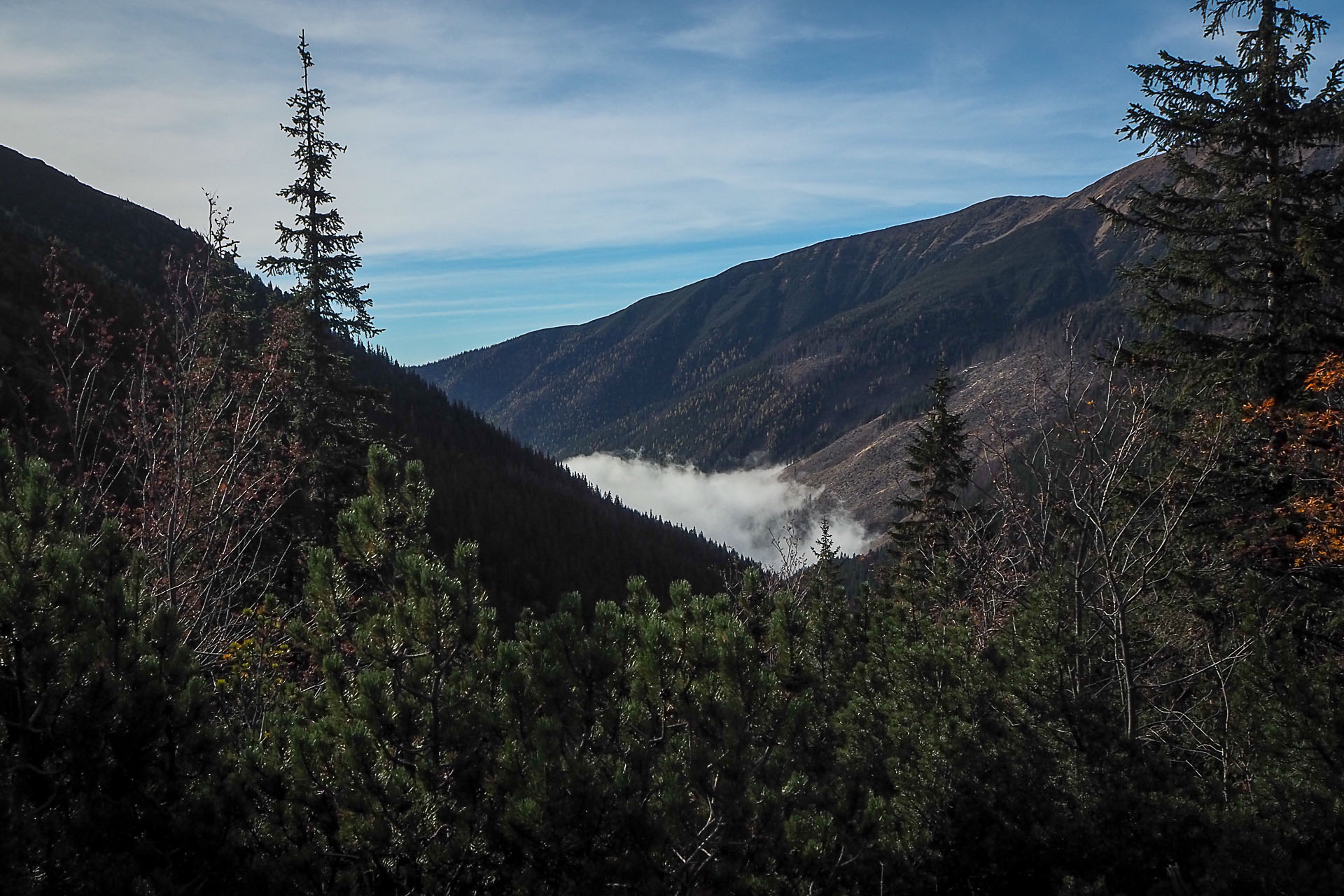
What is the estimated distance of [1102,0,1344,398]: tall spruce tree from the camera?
10.3 m

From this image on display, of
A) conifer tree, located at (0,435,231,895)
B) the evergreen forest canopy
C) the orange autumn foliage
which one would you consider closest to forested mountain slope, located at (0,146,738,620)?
the evergreen forest canopy

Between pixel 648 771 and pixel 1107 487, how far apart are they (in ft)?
22.3

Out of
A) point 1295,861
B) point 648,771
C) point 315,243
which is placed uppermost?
point 315,243

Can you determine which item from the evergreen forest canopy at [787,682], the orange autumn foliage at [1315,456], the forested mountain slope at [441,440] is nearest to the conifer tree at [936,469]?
the forested mountain slope at [441,440]

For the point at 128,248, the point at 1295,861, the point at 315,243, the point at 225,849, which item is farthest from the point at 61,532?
the point at 128,248

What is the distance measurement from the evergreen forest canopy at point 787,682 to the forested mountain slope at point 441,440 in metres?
13.9

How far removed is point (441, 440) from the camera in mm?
109125

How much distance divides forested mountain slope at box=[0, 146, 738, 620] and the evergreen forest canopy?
1390 centimetres

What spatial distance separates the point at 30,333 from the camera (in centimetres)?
3497

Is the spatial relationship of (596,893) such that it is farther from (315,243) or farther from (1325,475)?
(315,243)

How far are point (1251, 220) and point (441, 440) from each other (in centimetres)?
10651

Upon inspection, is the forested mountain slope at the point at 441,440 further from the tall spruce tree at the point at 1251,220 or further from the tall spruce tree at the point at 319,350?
the tall spruce tree at the point at 1251,220

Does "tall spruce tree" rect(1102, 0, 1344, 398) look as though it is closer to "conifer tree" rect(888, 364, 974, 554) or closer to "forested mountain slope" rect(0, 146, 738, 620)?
"conifer tree" rect(888, 364, 974, 554)

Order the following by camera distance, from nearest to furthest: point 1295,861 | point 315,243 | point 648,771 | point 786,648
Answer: point 648,771 < point 1295,861 < point 786,648 < point 315,243
